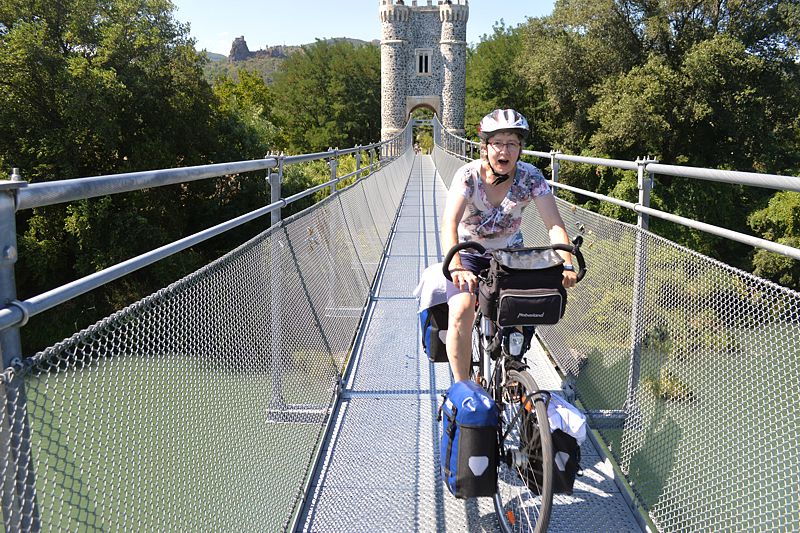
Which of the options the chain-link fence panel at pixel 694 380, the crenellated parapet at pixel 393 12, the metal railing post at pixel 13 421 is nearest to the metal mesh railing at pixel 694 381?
the chain-link fence panel at pixel 694 380

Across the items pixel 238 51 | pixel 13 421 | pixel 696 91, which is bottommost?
pixel 13 421

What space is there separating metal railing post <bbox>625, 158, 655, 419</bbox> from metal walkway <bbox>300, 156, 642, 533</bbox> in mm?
355

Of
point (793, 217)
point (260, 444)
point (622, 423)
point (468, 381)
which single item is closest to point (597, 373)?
point (622, 423)

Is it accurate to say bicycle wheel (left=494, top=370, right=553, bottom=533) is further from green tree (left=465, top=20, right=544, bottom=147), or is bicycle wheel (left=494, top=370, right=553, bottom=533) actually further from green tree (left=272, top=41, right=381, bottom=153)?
green tree (left=272, top=41, right=381, bottom=153)

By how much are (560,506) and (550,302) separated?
991 millimetres

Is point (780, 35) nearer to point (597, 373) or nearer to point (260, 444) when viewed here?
point (597, 373)

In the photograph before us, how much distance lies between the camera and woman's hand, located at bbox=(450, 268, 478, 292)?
91.9 inches

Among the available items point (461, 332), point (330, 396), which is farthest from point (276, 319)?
point (461, 332)

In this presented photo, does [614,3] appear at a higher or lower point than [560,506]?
higher

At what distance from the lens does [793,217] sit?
21109 mm

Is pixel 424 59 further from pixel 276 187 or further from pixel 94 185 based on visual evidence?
pixel 94 185

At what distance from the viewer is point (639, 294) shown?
304cm

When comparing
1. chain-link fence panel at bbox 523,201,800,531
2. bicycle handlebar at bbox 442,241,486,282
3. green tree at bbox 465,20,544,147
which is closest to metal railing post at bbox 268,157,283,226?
bicycle handlebar at bbox 442,241,486,282

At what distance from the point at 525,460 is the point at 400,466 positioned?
929 millimetres
